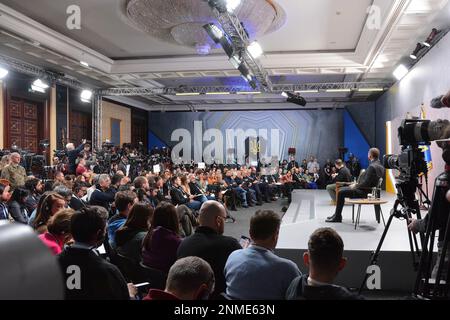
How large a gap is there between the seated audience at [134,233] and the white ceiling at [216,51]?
4.54 m

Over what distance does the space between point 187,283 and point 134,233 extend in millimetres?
1636

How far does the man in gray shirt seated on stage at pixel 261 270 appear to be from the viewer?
1.83m

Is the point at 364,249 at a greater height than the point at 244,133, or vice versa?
the point at 244,133

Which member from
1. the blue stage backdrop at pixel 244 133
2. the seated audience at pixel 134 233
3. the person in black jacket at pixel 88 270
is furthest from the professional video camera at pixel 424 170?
the blue stage backdrop at pixel 244 133

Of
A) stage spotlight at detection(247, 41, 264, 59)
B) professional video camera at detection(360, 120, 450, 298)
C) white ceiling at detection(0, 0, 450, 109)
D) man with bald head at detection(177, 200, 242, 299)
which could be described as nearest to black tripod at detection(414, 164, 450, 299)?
professional video camera at detection(360, 120, 450, 298)

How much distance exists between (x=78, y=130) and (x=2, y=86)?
Answer: 311cm

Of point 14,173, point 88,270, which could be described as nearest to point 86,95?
point 14,173

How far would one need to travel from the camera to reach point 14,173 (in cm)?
648

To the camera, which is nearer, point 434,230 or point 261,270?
point 261,270

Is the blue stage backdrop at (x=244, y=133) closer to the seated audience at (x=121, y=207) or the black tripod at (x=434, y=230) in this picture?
the seated audience at (x=121, y=207)

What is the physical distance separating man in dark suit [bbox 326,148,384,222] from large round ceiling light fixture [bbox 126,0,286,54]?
9.36ft

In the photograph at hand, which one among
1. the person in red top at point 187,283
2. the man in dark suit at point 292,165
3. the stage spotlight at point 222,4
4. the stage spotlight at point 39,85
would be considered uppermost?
the stage spotlight at point 222,4

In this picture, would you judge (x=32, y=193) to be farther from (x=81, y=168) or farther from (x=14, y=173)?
(x=81, y=168)
